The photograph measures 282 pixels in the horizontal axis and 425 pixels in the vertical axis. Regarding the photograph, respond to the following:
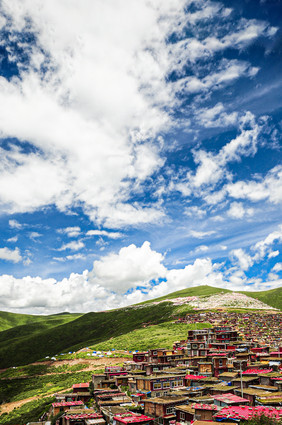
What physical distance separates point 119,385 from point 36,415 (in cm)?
1560

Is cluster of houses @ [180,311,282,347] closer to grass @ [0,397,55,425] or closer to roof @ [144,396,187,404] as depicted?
roof @ [144,396,187,404]

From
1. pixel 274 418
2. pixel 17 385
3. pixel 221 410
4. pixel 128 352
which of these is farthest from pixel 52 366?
pixel 274 418

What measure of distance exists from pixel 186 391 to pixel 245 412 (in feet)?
49.6

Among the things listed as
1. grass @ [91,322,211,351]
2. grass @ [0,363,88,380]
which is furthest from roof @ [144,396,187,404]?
grass @ [0,363,88,380]

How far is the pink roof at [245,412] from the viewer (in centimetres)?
3078

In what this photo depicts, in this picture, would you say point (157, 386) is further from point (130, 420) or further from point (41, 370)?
point (41, 370)

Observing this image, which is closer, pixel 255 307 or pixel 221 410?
pixel 221 410

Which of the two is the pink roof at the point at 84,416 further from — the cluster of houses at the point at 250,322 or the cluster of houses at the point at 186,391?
the cluster of houses at the point at 250,322

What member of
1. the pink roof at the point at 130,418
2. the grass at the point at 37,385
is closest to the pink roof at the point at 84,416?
the pink roof at the point at 130,418

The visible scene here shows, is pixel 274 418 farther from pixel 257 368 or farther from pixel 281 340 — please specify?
pixel 281 340

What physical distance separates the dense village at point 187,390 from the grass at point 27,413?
3.04 metres

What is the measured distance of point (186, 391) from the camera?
45.7 metres

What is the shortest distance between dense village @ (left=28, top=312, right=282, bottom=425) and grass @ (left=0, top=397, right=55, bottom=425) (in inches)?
119

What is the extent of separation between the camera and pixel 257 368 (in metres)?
53.8
